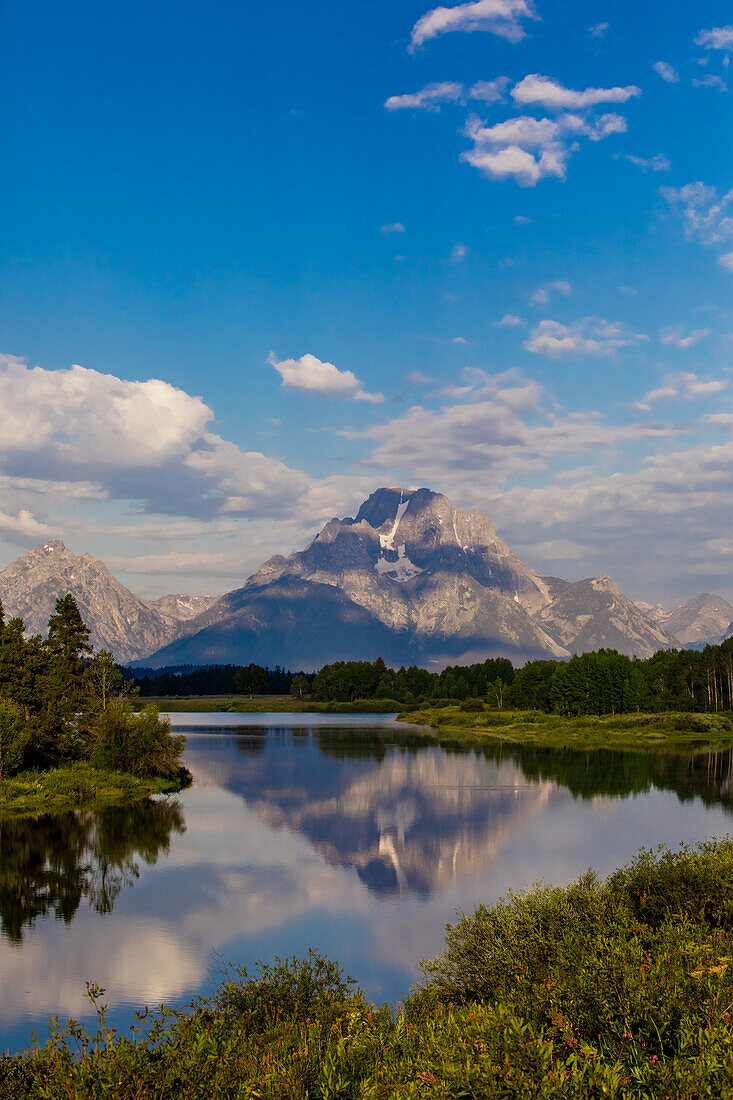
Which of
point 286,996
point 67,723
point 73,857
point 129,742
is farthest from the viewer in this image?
point 67,723

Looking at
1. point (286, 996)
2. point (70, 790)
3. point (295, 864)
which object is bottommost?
point (70, 790)

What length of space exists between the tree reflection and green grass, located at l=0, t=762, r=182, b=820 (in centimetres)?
274

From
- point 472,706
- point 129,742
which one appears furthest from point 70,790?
point 472,706

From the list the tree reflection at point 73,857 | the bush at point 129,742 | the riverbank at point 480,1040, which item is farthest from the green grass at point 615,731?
the riverbank at point 480,1040

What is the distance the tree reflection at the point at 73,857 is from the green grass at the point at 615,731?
253 ft

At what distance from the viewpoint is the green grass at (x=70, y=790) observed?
5781cm

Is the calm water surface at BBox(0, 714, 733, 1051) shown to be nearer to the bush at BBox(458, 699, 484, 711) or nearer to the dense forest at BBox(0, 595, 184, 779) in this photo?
the dense forest at BBox(0, 595, 184, 779)

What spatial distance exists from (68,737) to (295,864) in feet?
118

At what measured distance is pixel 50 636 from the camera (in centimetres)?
8025

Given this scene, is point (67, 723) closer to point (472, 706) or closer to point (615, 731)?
point (615, 731)

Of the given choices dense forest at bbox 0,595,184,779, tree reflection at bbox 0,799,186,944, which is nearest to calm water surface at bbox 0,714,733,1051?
tree reflection at bbox 0,799,186,944

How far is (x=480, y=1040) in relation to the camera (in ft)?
36.4

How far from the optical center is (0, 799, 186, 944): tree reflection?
113 feet

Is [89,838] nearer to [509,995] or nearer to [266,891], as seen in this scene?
[266,891]
